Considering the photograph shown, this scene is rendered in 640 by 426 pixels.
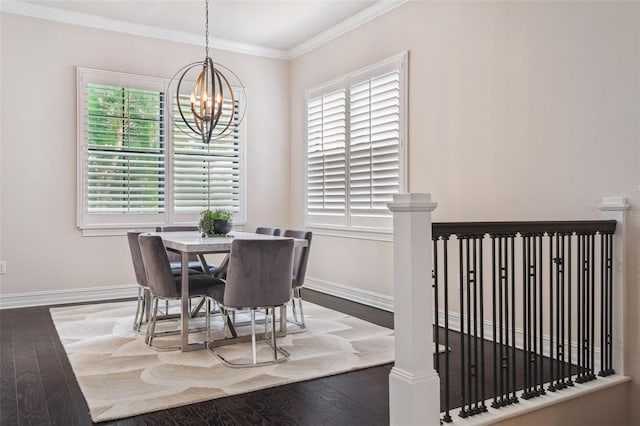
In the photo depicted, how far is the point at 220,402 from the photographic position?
279 centimetres

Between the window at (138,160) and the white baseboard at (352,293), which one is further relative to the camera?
the window at (138,160)

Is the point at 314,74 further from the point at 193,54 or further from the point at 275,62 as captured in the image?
the point at 193,54

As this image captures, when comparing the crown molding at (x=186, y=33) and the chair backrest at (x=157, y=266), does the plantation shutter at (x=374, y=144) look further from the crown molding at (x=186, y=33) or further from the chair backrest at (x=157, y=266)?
the chair backrest at (x=157, y=266)

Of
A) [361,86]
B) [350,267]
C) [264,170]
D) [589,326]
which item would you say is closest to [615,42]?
[589,326]

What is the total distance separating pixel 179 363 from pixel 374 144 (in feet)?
9.59

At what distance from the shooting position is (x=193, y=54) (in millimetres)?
6297

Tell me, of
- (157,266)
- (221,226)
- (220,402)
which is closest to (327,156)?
(221,226)

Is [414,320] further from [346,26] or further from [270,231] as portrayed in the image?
[346,26]

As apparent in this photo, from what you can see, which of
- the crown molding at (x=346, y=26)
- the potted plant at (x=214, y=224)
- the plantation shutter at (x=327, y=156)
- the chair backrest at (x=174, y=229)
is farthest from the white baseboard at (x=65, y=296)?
the crown molding at (x=346, y=26)

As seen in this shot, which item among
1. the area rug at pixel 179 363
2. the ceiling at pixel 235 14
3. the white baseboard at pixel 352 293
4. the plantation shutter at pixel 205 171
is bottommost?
the area rug at pixel 179 363

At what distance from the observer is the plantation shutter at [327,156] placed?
229 inches

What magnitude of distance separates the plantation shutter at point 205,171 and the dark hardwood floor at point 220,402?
2.86m

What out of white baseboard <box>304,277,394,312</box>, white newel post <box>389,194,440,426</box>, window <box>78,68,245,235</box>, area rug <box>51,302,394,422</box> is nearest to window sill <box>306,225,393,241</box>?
white baseboard <box>304,277,394,312</box>

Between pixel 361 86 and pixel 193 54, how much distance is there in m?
2.23
